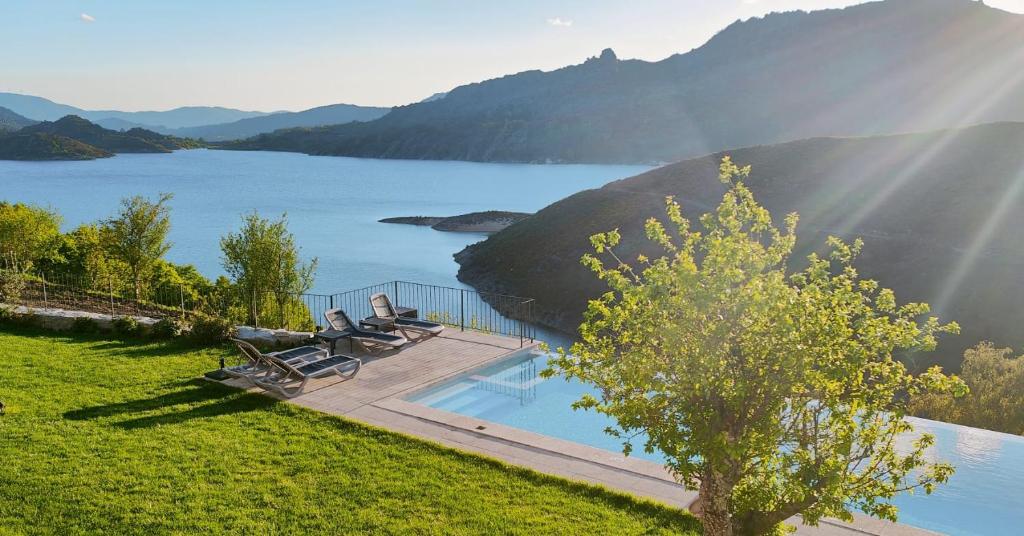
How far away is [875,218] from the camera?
41594 mm

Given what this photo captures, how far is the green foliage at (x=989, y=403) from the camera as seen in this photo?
11.5 meters

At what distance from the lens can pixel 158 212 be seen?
18.8 metres

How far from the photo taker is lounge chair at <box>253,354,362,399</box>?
10023 mm

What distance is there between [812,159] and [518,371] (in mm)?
46922

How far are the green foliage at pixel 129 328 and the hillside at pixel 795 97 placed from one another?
10836cm

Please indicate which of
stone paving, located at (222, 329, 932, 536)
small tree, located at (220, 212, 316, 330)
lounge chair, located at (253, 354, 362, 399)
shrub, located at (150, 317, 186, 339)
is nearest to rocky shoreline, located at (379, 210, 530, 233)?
small tree, located at (220, 212, 316, 330)

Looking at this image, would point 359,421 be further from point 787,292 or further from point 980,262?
point 980,262

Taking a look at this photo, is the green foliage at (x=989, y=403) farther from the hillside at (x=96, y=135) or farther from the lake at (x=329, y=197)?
the hillside at (x=96, y=135)

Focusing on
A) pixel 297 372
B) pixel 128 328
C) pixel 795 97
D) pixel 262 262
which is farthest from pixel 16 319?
pixel 795 97

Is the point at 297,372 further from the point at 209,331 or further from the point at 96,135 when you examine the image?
the point at 96,135

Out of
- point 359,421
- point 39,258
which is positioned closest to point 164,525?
point 359,421

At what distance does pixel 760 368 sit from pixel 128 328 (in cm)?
1253

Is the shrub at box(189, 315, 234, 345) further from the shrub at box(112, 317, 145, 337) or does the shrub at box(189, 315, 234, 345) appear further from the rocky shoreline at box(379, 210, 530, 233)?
the rocky shoreline at box(379, 210, 530, 233)

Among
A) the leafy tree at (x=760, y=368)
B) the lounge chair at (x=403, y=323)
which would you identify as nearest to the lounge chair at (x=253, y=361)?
the lounge chair at (x=403, y=323)
